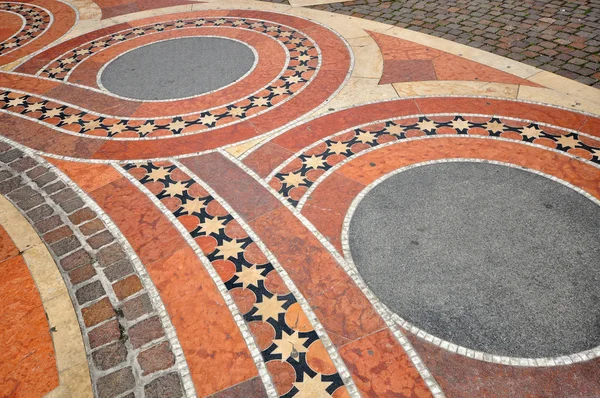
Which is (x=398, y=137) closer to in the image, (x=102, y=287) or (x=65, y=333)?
(x=102, y=287)

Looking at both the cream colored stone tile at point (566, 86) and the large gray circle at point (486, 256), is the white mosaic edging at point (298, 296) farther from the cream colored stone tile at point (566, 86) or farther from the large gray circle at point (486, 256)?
the cream colored stone tile at point (566, 86)

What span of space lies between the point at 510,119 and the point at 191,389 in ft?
15.8

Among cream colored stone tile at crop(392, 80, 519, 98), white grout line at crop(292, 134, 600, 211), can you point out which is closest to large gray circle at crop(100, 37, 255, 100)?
cream colored stone tile at crop(392, 80, 519, 98)

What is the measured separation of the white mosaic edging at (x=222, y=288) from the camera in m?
3.36

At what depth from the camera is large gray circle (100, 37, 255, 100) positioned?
22.9 ft

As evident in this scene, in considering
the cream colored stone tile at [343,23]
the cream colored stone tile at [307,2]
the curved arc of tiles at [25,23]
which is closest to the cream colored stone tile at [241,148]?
the cream colored stone tile at [343,23]

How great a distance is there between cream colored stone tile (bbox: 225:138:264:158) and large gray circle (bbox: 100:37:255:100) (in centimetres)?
167

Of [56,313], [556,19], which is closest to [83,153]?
[56,313]

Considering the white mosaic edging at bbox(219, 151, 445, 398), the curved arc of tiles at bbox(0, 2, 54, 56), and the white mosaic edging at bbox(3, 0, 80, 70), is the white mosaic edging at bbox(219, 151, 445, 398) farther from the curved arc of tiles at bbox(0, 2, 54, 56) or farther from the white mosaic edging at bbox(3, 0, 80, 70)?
the curved arc of tiles at bbox(0, 2, 54, 56)

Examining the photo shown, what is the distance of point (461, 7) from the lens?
894 cm

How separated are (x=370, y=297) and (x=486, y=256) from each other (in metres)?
1.15

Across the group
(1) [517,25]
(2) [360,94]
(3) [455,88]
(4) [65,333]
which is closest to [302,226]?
(4) [65,333]

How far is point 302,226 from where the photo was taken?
454 cm

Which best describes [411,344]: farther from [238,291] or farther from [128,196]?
[128,196]
